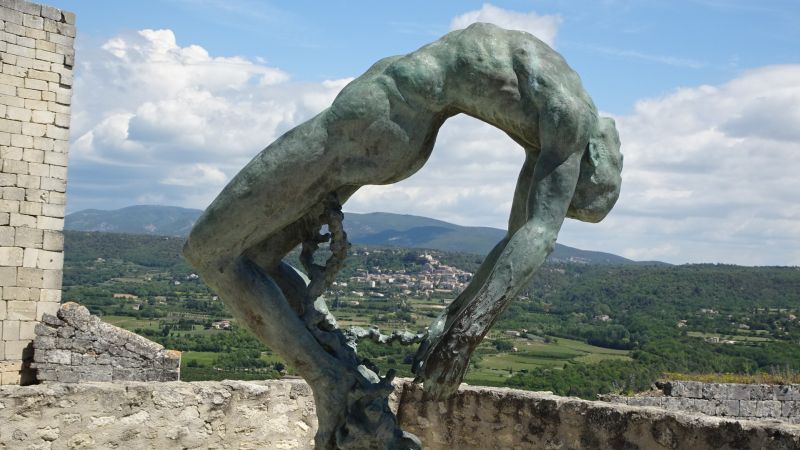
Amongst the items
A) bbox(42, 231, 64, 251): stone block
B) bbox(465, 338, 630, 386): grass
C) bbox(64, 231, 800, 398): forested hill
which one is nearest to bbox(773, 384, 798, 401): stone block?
bbox(64, 231, 800, 398): forested hill

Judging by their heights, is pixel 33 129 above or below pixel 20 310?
above

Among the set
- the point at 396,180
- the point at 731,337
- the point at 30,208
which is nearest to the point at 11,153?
the point at 30,208

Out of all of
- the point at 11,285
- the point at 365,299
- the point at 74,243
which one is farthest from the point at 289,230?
the point at 74,243

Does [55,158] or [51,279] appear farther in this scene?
[55,158]

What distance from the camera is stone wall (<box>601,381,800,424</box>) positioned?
12758mm

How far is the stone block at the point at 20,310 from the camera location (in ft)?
40.2

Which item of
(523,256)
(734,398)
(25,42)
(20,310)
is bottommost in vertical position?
(734,398)

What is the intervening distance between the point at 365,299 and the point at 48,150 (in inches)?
1394

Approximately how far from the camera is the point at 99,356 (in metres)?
11.7

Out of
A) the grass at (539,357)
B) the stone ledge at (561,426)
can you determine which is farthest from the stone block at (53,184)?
the grass at (539,357)

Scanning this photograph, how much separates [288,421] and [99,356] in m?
5.89

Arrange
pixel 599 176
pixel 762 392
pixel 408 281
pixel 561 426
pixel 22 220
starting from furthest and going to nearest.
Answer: pixel 408 281, pixel 762 392, pixel 22 220, pixel 561 426, pixel 599 176

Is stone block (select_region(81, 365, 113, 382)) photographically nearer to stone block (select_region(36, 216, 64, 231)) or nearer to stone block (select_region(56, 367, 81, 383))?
stone block (select_region(56, 367, 81, 383))

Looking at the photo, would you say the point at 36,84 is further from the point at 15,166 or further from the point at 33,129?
the point at 15,166
